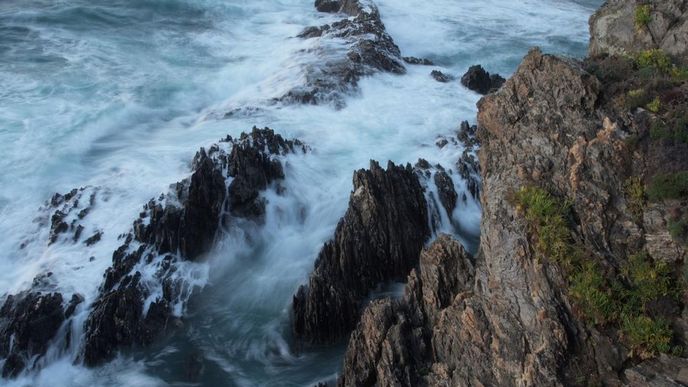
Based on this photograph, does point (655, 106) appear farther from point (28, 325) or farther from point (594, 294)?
point (28, 325)

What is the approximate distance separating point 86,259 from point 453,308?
15174 millimetres

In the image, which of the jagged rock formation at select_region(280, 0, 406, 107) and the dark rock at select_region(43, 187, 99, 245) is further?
the jagged rock formation at select_region(280, 0, 406, 107)

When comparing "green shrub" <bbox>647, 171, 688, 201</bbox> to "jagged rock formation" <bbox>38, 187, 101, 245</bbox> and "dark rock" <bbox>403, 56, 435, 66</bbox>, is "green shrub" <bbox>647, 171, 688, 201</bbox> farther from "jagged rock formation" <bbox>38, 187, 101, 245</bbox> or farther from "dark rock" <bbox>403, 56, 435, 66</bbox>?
"dark rock" <bbox>403, 56, 435, 66</bbox>

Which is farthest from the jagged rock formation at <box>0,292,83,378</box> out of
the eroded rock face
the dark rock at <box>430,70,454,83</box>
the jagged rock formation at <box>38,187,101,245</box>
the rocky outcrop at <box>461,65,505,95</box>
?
the rocky outcrop at <box>461,65,505,95</box>

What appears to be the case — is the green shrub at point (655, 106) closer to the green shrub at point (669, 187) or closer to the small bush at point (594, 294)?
the green shrub at point (669, 187)

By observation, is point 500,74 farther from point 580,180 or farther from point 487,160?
point 580,180

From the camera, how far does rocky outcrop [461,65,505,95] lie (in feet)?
131

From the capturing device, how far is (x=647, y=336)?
13789mm

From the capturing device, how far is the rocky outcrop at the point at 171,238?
21.5 m

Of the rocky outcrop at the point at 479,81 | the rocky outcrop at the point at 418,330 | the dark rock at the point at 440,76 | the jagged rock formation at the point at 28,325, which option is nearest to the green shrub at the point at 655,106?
the rocky outcrop at the point at 418,330

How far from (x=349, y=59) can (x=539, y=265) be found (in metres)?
29.0

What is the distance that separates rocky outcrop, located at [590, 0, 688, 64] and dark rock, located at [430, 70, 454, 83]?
57.3 ft

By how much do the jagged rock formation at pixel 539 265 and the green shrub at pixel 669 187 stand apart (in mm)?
251

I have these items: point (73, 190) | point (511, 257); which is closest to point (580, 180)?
point (511, 257)
